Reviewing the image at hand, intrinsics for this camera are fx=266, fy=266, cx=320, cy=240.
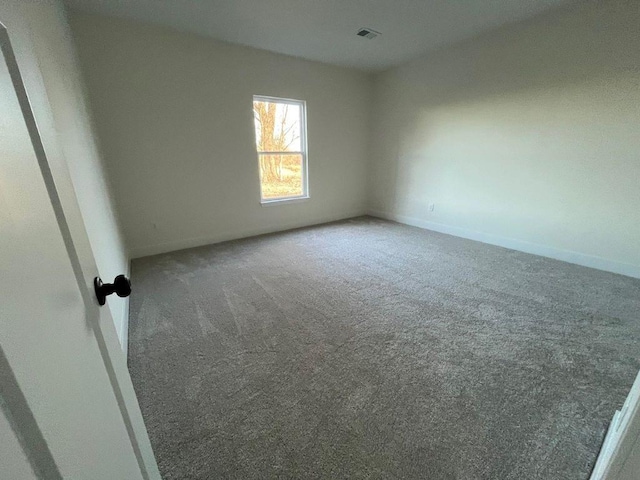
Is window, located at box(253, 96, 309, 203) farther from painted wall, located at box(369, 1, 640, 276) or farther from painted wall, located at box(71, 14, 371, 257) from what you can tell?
painted wall, located at box(369, 1, 640, 276)

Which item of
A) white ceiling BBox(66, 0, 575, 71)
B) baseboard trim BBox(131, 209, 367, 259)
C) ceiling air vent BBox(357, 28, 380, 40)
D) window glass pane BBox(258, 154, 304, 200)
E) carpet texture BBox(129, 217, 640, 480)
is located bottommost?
carpet texture BBox(129, 217, 640, 480)

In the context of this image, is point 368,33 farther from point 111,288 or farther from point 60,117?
point 111,288

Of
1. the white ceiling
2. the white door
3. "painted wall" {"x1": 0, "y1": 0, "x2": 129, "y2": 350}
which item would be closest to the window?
the white ceiling

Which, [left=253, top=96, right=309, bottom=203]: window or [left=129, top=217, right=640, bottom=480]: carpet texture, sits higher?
[left=253, top=96, right=309, bottom=203]: window

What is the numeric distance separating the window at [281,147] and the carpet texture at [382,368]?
186 centimetres

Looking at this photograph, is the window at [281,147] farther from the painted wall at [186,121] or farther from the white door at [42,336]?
the white door at [42,336]

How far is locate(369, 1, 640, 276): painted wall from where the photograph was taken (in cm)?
258

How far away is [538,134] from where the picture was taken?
308 centimetres

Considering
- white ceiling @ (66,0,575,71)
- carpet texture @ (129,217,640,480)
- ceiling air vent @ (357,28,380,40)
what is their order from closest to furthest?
1. carpet texture @ (129,217,640,480)
2. white ceiling @ (66,0,575,71)
3. ceiling air vent @ (357,28,380,40)

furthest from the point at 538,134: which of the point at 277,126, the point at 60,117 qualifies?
the point at 60,117

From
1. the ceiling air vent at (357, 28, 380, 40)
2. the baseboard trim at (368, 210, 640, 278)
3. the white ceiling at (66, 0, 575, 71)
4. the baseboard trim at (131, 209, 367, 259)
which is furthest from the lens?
the baseboard trim at (131, 209, 367, 259)

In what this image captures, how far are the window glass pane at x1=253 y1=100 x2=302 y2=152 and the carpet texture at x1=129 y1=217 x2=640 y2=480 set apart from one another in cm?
218

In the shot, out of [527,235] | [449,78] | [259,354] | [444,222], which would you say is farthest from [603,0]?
[259,354]

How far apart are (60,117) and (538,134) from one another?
4.29 metres
